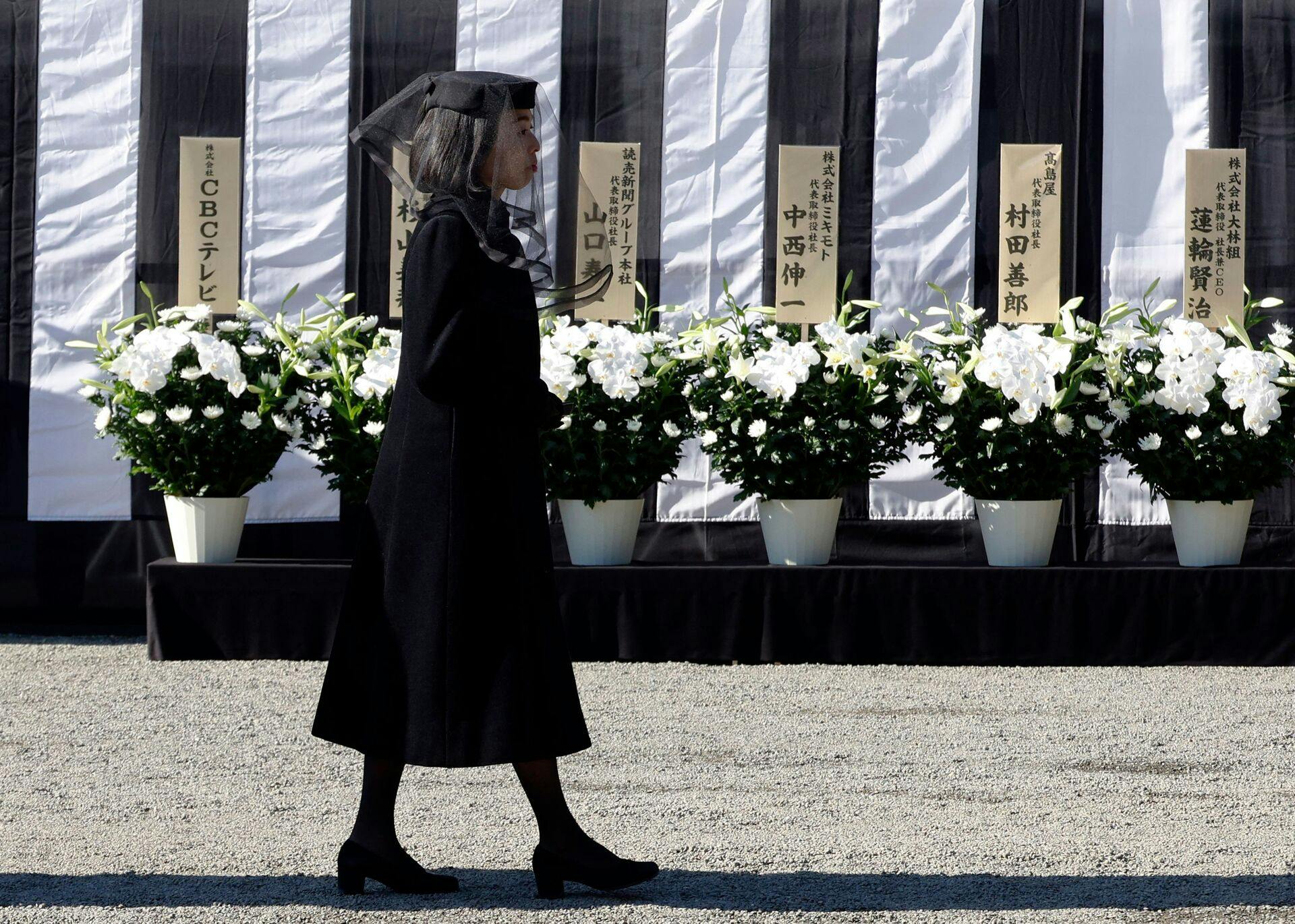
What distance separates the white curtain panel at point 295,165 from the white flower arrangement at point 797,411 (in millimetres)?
1534

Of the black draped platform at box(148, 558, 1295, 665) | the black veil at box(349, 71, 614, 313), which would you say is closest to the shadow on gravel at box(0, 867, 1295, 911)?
the black veil at box(349, 71, 614, 313)

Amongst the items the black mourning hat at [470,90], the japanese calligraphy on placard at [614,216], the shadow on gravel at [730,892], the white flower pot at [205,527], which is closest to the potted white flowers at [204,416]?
the white flower pot at [205,527]

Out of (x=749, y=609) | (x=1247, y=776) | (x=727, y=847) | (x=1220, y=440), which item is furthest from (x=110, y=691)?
(x=1220, y=440)

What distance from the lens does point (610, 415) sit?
15.2 ft

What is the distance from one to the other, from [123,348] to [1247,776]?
A: 3.40 m

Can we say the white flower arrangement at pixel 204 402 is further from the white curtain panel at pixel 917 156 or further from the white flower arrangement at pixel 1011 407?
the white curtain panel at pixel 917 156

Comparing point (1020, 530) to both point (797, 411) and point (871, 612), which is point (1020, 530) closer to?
point (871, 612)

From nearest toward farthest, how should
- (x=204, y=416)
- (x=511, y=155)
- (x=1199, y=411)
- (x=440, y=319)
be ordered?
(x=440, y=319) < (x=511, y=155) < (x=1199, y=411) < (x=204, y=416)

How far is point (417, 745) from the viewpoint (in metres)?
2.25

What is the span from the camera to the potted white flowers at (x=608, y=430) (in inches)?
180

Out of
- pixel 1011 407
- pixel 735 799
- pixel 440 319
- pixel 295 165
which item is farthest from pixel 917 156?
pixel 440 319

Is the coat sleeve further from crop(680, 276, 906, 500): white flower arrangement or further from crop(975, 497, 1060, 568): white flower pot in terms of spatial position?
crop(975, 497, 1060, 568): white flower pot

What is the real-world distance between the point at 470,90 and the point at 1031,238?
3.51 metres

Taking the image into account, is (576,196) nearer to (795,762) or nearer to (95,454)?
(95,454)
